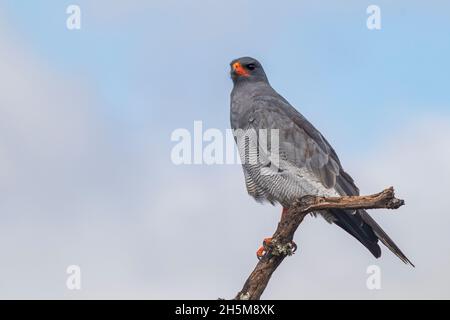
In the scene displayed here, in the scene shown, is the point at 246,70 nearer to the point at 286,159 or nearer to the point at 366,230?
the point at 286,159

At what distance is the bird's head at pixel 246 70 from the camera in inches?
540

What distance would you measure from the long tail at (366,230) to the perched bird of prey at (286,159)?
19 millimetres

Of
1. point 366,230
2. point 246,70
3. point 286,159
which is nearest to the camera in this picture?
point 366,230

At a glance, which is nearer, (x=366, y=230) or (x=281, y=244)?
(x=281, y=244)

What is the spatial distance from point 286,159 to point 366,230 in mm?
1869

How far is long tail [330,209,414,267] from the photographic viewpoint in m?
11.2

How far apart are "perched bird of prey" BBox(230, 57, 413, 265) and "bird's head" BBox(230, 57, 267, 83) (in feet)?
2.00

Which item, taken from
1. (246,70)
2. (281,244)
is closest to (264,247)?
(281,244)

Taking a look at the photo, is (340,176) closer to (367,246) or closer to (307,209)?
(367,246)

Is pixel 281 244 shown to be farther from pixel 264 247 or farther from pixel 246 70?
pixel 246 70

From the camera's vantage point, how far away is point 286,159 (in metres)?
12.4

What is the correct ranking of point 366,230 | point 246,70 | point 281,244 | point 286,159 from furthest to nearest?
point 246,70
point 286,159
point 366,230
point 281,244

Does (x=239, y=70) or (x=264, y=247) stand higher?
(x=239, y=70)

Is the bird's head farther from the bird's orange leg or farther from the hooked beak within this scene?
the bird's orange leg
